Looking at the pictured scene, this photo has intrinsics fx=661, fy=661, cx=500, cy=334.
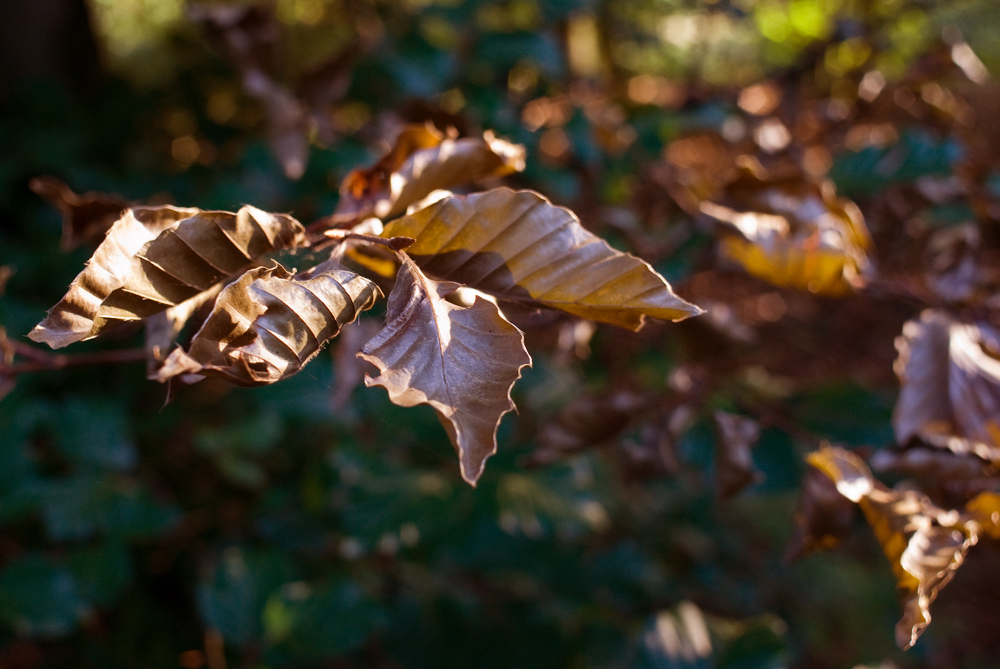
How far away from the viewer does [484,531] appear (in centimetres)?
106

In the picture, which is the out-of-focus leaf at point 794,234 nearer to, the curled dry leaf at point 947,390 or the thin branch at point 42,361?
the curled dry leaf at point 947,390

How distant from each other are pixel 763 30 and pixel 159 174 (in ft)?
5.77

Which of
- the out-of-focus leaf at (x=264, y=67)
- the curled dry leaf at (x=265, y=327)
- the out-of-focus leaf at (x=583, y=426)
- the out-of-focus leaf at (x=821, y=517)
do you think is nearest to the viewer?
the curled dry leaf at (x=265, y=327)

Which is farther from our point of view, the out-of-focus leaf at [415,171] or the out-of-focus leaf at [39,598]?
the out-of-focus leaf at [39,598]

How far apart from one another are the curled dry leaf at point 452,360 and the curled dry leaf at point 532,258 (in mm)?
34

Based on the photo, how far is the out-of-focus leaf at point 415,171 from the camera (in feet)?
1.55

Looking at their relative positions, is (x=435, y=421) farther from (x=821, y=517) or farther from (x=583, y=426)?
(x=821, y=517)

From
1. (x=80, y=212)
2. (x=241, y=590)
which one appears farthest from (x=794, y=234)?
(x=241, y=590)

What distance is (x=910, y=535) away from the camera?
18.4 inches

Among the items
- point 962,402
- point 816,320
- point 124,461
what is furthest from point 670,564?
point 816,320

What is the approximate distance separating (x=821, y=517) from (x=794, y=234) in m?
0.25

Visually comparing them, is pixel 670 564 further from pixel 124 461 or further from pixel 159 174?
pixel 159 174

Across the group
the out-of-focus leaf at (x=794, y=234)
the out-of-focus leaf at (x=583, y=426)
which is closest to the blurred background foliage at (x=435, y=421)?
the out-of-focus leaf at (x=583, y=426)

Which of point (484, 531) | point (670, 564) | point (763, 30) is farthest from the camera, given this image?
point (763, 30)
